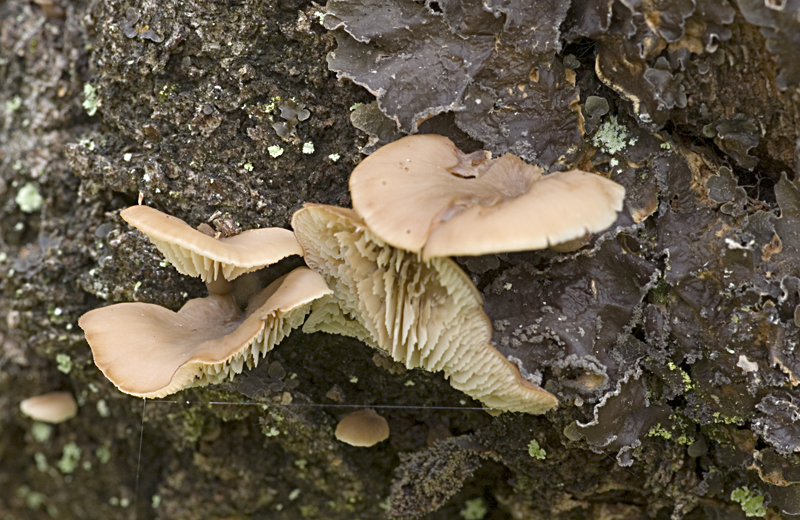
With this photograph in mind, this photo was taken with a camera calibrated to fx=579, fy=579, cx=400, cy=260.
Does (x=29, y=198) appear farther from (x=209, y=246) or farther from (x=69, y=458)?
(x=209, y=246)

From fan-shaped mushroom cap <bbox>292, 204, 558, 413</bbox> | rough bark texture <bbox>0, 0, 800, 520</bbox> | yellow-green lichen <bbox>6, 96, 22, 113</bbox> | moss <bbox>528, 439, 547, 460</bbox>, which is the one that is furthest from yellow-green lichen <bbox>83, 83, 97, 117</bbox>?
moss <bbox>528, 439, 547, 460</bbox>

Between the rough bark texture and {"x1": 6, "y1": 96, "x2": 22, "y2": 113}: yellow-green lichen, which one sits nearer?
the rough bark texture

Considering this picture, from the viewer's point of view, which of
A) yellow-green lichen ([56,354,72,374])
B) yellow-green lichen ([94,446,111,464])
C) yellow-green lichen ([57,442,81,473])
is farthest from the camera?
yellow-green lichen ([57,442,81,473])

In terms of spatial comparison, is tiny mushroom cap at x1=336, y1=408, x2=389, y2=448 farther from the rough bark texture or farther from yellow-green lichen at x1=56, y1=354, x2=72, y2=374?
yellow-green lichen at x1=56, y1=354, x2=72, y2=374

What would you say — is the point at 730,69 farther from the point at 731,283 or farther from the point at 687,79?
the point at 731,283

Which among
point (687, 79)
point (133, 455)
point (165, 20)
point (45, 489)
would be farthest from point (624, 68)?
point (45, 489)

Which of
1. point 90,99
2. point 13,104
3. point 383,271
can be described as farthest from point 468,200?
point 13,104
